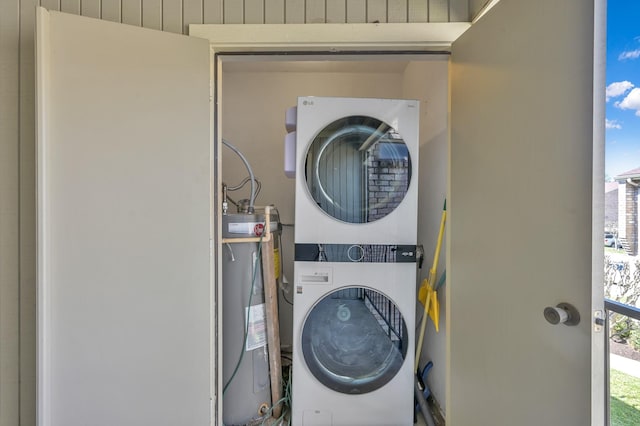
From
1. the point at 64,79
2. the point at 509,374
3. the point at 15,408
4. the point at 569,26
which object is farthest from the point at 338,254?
the point at 15,408

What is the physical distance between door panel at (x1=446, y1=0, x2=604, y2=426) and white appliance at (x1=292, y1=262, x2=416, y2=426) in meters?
0.27

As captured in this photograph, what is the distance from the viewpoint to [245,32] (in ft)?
4.08

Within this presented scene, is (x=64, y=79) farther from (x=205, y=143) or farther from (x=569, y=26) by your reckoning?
(x=569, y=26)

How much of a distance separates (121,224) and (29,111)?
0.73m

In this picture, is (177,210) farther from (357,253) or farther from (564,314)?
(564,314)

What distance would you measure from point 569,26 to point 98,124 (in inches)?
67.8

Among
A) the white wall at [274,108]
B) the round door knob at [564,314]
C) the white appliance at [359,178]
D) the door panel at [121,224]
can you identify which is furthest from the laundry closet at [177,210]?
the white wall at [274,108]

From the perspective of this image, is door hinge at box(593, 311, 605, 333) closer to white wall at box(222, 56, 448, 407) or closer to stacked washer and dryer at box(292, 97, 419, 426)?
stacked washer and dryer at box(292, 97, 419, 426)

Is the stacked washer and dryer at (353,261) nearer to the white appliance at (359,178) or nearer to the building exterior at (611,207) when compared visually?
the white appliance at (359,178)

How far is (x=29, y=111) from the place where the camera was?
1.25m

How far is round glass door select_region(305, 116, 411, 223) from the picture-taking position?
1.46 meters

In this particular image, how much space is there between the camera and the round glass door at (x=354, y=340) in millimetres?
1446

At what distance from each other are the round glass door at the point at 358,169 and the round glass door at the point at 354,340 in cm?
47

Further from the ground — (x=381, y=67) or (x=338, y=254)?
(x=381, y=67)
